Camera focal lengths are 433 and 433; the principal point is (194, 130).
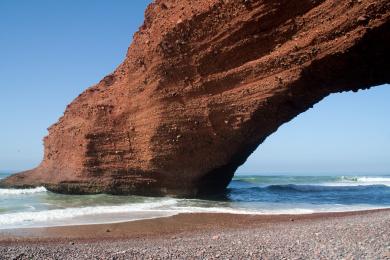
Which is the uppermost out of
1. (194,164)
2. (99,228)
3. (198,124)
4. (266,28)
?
(266,28)

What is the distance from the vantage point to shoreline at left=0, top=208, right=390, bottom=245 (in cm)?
893

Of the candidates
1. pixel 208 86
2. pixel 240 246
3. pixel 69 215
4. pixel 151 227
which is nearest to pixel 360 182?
pixel 208 86

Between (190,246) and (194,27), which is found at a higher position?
(194,27)

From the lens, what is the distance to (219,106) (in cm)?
1546

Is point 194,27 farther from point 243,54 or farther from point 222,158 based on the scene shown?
point 222,158

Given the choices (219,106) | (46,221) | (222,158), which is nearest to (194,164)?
(222,158)

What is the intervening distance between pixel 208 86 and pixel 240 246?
368 inches

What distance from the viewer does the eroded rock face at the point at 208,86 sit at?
12.5 m

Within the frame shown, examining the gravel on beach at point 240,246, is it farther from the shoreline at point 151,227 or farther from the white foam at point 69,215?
the white foam at point 69,215

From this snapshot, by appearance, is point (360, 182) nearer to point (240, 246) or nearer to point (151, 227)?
point (151, 227)

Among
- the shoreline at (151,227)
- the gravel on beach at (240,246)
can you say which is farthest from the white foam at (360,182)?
the gravel on beach at (240,246)

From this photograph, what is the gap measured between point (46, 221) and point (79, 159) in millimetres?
8876

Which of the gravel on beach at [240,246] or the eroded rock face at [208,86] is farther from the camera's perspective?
the eroded rock face at [208,86]

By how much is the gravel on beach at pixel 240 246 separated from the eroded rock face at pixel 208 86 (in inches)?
217
